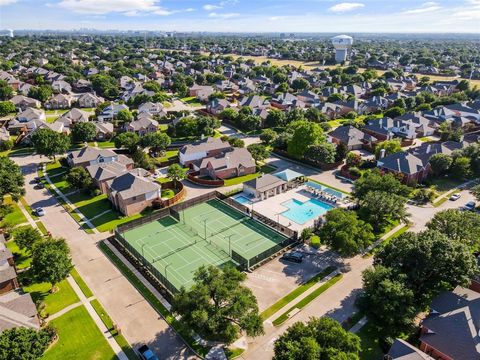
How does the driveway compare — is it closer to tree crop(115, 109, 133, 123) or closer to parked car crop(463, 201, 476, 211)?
tree crop(115, 109, 133, 123)

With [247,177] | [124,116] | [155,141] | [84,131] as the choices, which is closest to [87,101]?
[124,116]

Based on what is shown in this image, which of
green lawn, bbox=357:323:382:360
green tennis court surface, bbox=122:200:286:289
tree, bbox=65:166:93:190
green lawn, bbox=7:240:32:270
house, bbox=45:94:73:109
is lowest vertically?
green lawn, bbox=357:323:382:360

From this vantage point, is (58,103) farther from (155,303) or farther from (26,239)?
(155,303)

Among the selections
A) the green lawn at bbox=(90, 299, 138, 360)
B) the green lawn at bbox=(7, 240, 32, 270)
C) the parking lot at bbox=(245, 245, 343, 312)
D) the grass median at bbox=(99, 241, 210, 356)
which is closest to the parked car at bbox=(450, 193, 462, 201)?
the parking lot at bbox=(245, 245, 343, 312)

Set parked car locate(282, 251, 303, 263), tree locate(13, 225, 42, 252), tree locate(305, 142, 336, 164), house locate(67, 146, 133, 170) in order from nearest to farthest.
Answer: tree locate(13, 225, 42, 252) → parked car locate(282, 251, 303, 263) → house locate(67, 146, 133, 170) → tree locate(305, 142, 336, 164)

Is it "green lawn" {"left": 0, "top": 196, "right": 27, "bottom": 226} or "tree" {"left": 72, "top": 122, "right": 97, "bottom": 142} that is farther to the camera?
"tree" {"left": 72, "top": 122, "right": 97, "bottom": 142}

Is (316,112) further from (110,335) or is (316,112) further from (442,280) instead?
(110,335)
